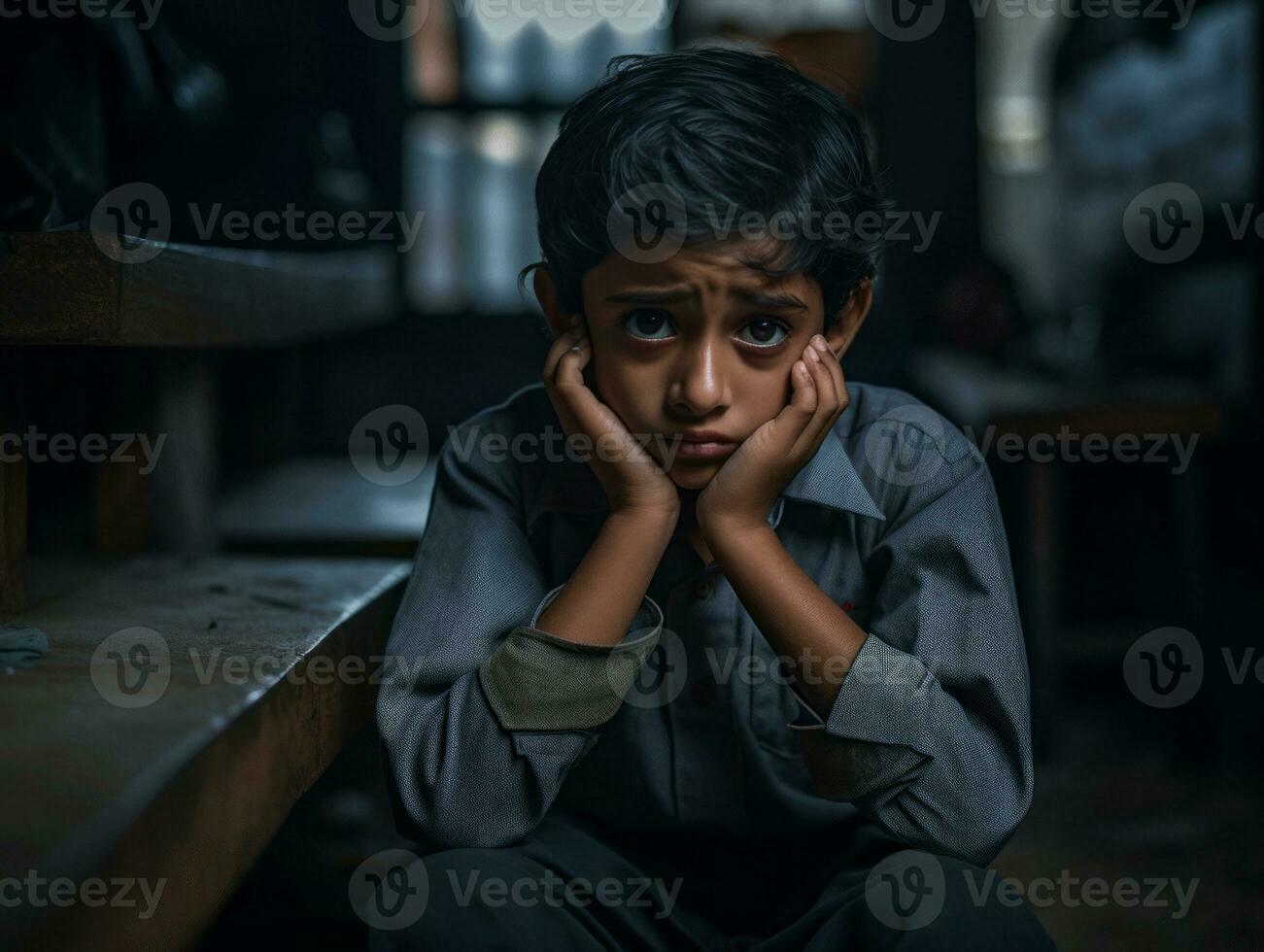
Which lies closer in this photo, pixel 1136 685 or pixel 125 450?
pixel 125 450

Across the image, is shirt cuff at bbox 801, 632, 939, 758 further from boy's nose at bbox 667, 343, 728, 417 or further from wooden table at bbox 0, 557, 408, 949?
wooden table at bbox 0, 557, 408, 949

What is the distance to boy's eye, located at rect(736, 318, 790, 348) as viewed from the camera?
1.09 meters

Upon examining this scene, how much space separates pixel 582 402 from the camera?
1.10m

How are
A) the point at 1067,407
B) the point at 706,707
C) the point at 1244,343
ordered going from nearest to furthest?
1. the point at 706,707
2. the point at 1067,407
3. the point at 1244,343

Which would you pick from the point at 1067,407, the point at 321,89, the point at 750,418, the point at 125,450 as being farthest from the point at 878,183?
→ the point at 321,89

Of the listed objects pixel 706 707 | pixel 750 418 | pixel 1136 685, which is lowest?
pixel 1136 685

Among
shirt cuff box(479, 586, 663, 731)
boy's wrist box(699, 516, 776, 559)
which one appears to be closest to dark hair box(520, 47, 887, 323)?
boy's wrist box(699, 516, 776, 559)

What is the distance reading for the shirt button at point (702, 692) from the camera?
3.95ft

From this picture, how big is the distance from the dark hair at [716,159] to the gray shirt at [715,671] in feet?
0.64

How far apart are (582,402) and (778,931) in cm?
53

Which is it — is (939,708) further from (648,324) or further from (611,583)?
(648,324)

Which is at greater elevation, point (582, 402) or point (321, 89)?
point (321, 89)

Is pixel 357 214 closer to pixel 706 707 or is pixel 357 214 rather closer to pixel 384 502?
pixel 384 502

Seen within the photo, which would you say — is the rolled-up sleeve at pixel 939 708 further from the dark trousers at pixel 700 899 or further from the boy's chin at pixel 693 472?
the boy's chin at pixel 693 472
